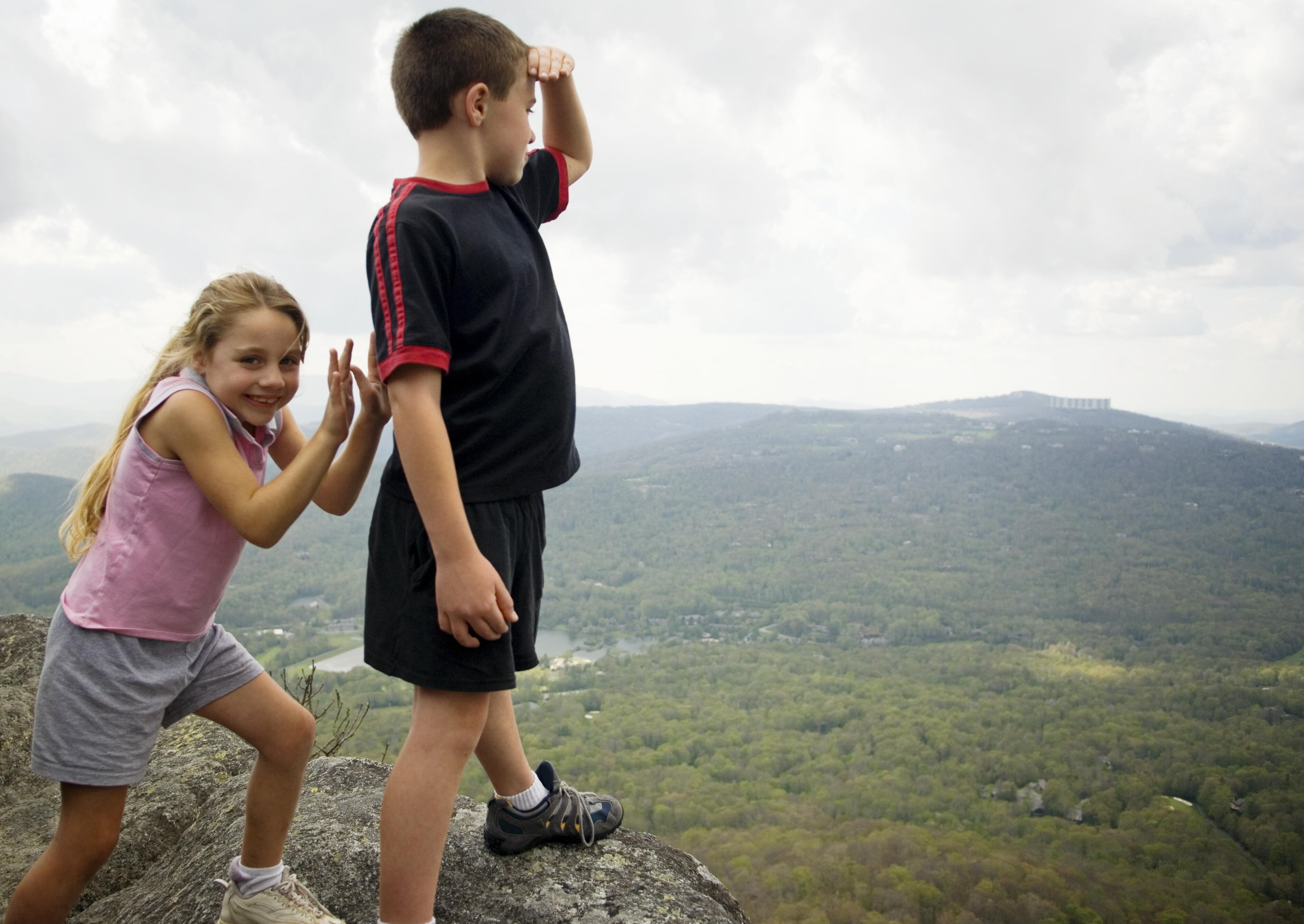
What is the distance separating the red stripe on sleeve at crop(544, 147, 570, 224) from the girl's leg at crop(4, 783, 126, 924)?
5.22 ft

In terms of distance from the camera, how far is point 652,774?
32219 mm

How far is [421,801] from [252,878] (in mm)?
519

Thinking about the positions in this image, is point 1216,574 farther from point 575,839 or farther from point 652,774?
point 575,839

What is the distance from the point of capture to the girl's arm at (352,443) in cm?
164

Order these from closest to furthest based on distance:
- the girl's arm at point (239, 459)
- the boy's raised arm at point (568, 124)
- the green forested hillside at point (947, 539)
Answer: the girl's arm at point (239, 459)
the boy's raised arm at point (568, 124)
the green forested hillside at point (947, 539)

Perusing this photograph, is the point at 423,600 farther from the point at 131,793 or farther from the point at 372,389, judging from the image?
the point at 131,793

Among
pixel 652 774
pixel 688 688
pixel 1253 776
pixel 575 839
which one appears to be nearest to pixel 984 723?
pixel 1253 776

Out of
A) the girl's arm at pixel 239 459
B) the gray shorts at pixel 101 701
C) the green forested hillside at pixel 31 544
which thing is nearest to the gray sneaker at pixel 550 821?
the gray shorts at pixel 101 701

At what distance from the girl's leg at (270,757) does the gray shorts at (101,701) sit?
15 cm

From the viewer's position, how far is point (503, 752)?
6.73 feet

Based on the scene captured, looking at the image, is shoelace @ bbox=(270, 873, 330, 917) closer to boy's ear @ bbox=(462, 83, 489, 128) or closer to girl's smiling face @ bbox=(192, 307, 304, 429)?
girl's smiling face @ bbox=(192, 307, 304, 429)

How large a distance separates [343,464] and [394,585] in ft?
1.08

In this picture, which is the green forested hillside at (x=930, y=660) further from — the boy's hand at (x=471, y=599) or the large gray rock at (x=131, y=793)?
the boy's hand at (x=471, y=599)

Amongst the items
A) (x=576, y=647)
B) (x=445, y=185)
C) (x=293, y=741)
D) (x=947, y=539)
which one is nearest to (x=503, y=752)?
(x=293, y=741)
